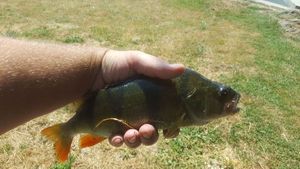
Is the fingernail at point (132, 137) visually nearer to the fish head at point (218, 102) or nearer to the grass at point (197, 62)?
the fish head at point (218, 102)

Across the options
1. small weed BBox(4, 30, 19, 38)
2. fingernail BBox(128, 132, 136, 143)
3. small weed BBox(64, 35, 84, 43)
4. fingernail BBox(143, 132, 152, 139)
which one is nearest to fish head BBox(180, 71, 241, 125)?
fingernail BBox(143, 132, 152, 139)

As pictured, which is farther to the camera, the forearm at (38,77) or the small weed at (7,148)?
the small weed at (7,148)

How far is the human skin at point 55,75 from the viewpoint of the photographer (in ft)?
9.33

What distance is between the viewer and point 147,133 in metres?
2.92

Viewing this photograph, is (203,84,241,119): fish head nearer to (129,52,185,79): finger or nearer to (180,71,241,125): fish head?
(180,71,241,125): fish head

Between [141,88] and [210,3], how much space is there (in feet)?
41.5

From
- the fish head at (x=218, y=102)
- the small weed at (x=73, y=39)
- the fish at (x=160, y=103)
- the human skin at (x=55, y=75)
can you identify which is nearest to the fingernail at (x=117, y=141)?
the human skin at (x=55, y=75)

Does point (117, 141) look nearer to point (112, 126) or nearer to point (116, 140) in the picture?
point (116, 140)

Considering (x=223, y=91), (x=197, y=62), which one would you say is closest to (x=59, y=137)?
(x=223, y=91)

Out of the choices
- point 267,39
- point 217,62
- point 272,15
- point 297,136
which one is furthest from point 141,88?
point 272,15

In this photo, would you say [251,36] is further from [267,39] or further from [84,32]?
[84,32]

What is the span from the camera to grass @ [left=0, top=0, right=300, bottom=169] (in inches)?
223

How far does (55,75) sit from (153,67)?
65 centimetres

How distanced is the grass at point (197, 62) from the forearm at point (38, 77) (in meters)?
2.37
